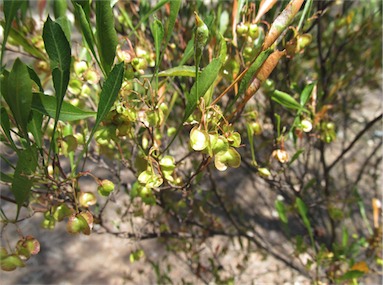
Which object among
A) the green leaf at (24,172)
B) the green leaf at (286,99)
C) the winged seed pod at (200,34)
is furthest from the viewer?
the green leaf at (286,99)

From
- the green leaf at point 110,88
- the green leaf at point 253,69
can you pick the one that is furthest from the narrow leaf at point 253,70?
the green leaf at point 110,88

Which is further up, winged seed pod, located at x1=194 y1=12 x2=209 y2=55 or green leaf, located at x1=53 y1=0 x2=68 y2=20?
green leaf, located at x1=53 y1=0 x2=68 y2=20

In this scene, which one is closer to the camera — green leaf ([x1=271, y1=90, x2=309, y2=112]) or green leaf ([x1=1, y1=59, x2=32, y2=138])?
green leaf ([x1=1, y1=59, x2=32, y2=138])

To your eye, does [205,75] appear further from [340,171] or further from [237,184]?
[340,171]

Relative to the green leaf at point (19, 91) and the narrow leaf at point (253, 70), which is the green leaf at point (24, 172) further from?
the narrow leaf at point (253, 70)

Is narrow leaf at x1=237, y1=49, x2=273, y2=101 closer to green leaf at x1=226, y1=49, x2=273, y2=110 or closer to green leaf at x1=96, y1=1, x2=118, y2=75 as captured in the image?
green leaf at x1=226, y1=49, x2=273, y2=110

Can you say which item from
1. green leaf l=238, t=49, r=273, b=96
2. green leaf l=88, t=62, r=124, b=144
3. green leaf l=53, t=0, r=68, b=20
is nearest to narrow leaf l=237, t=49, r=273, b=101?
green leaf l=238, t=49, r=273, b=96

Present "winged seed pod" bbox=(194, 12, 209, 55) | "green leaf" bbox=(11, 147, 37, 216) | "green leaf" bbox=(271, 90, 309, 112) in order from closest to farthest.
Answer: "winged seed pod" bbox=(194, 12, 209, 55), "green leaf" bbox=(11, 147, 37, 216), "green leaf" bbox=(271, 90, 309, 112)
